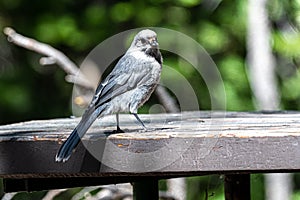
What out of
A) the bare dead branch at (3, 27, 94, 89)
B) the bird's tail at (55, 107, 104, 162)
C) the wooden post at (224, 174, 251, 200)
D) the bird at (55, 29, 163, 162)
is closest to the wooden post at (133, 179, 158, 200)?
the bird at (55, 29, 163, 162)

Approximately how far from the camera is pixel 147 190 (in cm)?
275

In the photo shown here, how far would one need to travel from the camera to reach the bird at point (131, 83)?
252 centimetres

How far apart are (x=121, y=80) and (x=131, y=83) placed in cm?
3

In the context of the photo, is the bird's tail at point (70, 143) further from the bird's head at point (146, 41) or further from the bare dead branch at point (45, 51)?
the bare dead branch at point (45, 51)

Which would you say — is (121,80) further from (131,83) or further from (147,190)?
(147,190)

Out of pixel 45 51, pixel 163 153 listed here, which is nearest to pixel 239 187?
pixel 163 153

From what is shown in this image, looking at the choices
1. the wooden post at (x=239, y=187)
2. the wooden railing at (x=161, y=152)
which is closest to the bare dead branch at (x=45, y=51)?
the wooden post at (x=239, y=187)

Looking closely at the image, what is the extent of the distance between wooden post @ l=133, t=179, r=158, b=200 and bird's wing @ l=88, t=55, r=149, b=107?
0.34 metres

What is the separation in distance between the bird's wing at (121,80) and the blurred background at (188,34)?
8.45 ft

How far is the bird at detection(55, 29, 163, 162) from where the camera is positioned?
2.52 m

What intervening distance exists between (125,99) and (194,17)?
385 cm

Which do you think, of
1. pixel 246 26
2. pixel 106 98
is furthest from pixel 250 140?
pixel 246 26

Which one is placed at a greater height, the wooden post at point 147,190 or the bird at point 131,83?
the bird at point 131,83

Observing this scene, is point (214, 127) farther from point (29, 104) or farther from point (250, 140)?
point (29, 104)
